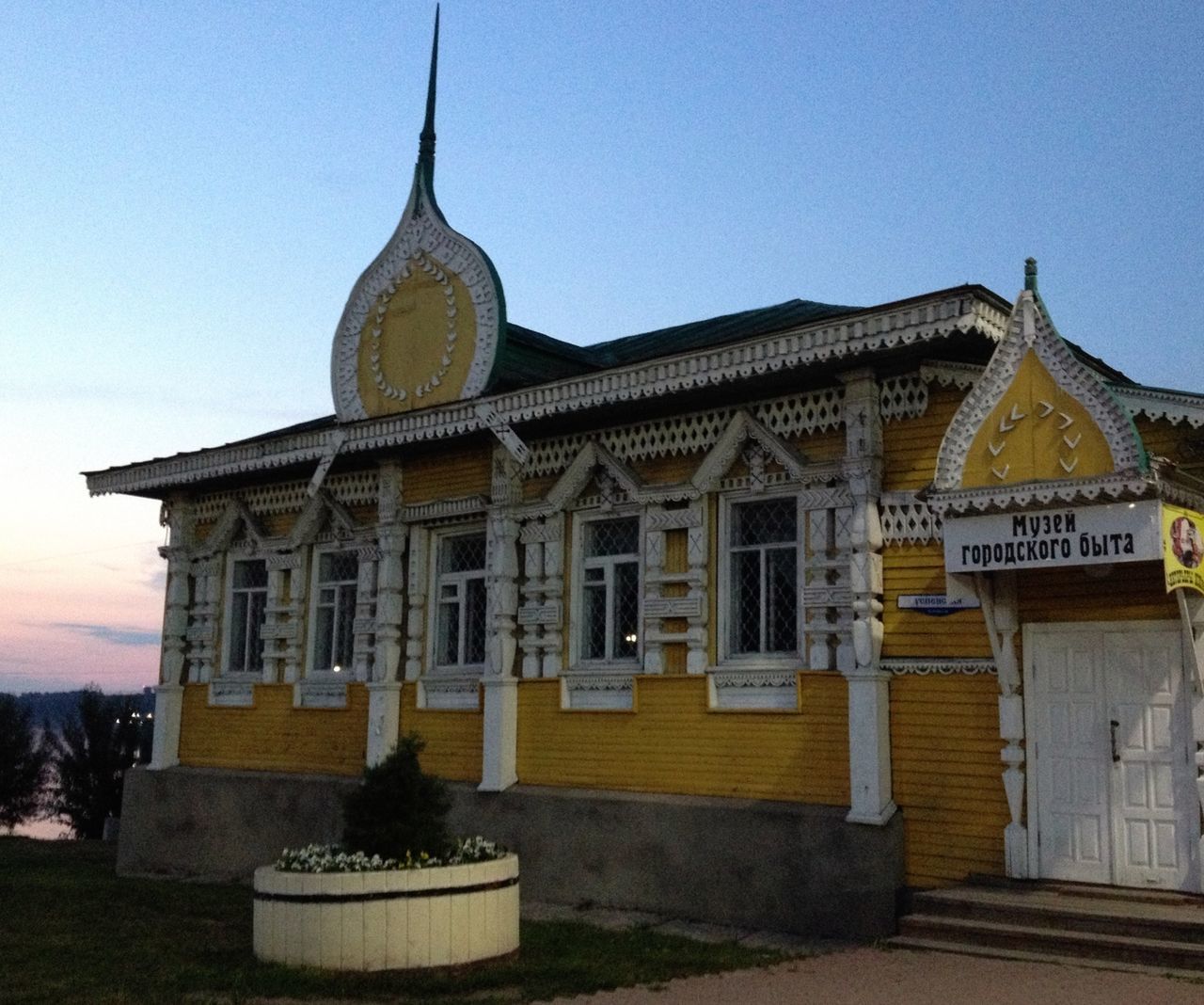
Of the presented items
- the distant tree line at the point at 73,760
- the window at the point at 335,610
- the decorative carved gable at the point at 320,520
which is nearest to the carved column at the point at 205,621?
the decorative carved gable at the point at 320,520

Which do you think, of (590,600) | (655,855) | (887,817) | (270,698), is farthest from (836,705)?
(270,698)

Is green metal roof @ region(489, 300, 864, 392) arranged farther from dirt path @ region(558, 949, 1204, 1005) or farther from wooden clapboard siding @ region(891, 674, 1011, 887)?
dirt path @ region(558, 949, 1204, 1005)

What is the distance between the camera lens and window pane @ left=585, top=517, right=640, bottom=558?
11820 millimetres

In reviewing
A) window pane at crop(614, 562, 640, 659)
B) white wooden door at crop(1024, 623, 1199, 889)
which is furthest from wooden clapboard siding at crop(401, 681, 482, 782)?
white wooden door at crop(1024, 623, 1199, 889)

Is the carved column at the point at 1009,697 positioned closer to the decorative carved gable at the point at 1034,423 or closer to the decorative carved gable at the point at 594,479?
the decorative carved gable at the point at 1034,423

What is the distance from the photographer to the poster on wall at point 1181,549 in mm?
7957

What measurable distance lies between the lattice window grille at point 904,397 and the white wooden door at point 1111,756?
1876 mm

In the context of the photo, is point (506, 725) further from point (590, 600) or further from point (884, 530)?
point (884, 530)

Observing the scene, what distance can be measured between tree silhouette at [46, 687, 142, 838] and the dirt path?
27.6 m

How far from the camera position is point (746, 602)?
1095cm

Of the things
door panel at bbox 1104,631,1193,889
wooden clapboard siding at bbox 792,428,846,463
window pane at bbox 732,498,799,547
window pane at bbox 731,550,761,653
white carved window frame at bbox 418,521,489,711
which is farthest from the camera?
white carved window frame at bbox 418,521,489,711

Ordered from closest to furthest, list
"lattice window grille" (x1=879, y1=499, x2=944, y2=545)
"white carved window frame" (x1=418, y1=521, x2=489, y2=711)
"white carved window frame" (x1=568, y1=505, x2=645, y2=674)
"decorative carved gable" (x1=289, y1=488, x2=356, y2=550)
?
"lattice window grille" (x1=879, y1=499, x2=944, y2=545), "white carved window frame" (x1=568, y1=505, x2=645, y2=674), "white carved window frame" (x1=418, y1=521, x2=489, y2=711), "decorative carved gable" (x1=289, y1=488, x2=356, y2=550)

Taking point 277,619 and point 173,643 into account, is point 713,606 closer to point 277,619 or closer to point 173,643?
point 277,619

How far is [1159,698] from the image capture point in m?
8.77
